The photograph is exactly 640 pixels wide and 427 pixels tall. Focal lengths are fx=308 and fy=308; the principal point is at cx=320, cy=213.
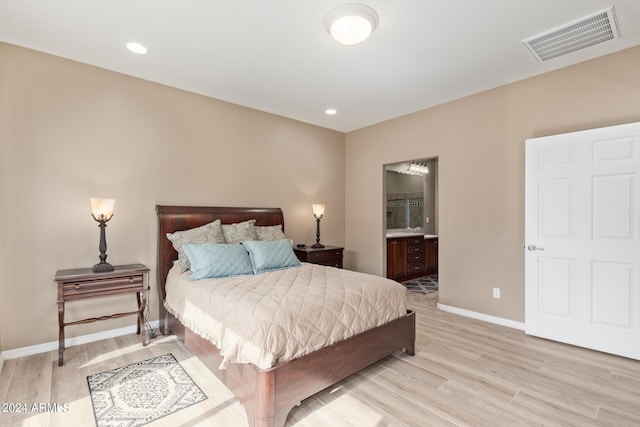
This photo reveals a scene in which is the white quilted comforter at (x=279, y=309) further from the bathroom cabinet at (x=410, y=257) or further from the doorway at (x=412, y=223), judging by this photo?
the doorway at (x=412, y=223)

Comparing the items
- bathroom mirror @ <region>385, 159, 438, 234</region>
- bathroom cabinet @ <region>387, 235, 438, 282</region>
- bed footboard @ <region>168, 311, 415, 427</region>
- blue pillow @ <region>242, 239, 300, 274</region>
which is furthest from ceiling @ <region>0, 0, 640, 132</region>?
bathroom mirror @ <region>385, 159, 438, 234</region>

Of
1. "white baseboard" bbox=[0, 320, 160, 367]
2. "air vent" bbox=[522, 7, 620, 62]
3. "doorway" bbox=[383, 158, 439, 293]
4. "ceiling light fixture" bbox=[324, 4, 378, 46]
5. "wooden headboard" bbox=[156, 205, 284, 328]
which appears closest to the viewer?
"ceiling light fixture" bbox=[324, 4, 378, 46]

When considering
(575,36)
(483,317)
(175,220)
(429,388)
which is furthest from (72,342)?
(575,36)

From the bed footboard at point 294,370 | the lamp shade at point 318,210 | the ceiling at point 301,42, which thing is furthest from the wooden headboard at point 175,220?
the ceiling at point 301,42

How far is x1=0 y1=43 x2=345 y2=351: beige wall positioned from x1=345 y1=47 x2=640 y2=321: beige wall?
262 centimetres

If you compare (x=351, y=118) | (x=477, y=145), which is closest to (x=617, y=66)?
(x=477, y=145)

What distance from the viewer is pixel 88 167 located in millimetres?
3062

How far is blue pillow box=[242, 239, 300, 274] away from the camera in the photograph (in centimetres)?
319

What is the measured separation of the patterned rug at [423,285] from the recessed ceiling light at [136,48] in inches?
189

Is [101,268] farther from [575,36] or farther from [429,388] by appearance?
[575,36]

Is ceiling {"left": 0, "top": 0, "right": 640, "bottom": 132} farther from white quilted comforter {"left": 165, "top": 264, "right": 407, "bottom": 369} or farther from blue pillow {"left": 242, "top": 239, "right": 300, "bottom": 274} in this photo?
white quilted comforter {"left": 165, "top": 264, "right": 407, "bottom": 369}

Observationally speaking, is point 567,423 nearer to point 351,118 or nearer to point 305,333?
point 305,333

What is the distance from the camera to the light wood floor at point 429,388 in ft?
6.29

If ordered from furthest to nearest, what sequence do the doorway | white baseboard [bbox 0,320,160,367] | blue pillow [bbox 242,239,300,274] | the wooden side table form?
the doorway → blue pillow [bbox 242,239,300,274] → white baseboard [bbox 0,320,160,367] → the wooden side table
